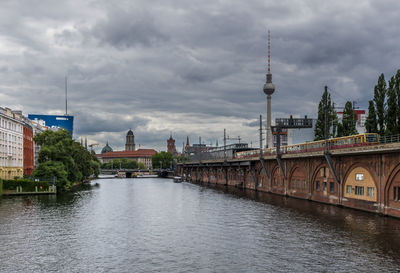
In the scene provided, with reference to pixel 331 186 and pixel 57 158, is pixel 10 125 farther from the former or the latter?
pixel 331 186

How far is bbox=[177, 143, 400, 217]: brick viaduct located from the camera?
50.2 m

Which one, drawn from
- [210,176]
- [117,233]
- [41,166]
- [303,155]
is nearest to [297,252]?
[117,233]

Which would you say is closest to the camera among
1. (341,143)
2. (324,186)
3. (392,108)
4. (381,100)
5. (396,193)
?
(396,193)

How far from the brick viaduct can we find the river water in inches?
101

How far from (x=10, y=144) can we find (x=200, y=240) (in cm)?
8420

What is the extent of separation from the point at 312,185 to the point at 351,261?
135ft

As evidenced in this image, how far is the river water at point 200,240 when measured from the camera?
31.6m

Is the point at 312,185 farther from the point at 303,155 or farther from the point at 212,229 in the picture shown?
the point at 212,229

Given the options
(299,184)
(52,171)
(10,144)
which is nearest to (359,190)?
(299,184)

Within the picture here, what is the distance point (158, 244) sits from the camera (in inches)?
1543

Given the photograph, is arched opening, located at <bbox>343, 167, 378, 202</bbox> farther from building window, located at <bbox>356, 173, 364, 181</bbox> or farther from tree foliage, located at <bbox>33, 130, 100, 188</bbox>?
tree foliage, located at <bbox>33, 130, 100, 188</bbox>

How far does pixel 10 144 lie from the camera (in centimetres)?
10800

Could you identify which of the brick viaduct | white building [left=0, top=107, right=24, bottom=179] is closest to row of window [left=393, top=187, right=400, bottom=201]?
the brick viaduct

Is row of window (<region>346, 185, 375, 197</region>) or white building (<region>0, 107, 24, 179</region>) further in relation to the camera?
white building (<region>0, 107, 24, 179</region>)
